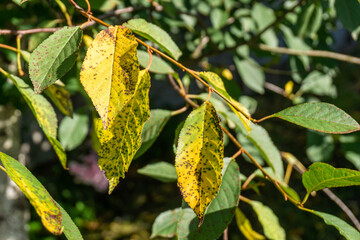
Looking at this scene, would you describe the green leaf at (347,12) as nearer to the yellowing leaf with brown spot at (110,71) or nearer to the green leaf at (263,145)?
the green leaf at (263,145)

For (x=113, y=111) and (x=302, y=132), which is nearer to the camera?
(x=113, y=111)

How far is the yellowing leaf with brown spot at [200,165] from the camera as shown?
19.9 inches

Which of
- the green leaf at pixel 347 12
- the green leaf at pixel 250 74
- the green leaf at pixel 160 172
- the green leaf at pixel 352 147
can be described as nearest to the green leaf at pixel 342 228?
the green leaf at pixel 160 172

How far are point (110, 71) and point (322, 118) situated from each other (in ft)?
1.20

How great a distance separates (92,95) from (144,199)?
3.97 metres

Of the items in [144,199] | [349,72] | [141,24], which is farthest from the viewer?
[144,199]

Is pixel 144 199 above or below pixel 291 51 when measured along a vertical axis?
below

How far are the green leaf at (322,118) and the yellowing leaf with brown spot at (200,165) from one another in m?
Answer: 0.16

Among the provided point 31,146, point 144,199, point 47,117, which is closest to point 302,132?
point 144,199

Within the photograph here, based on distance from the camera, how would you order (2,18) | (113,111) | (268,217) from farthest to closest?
(2,18)
(268,217)
(113,111)

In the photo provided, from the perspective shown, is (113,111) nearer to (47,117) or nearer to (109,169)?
(109,169)

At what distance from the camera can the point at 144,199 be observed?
4.28 m

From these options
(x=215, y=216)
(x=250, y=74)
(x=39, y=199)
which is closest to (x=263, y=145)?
(x=215, y=216)

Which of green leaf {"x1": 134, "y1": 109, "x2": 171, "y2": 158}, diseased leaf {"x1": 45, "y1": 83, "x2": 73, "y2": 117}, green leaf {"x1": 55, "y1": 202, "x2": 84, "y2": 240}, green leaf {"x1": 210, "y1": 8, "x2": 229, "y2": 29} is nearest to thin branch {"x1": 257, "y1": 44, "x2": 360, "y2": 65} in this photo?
green leaf {"x1": 210, "y1": 8, "x2": 229, "y2": 29}
